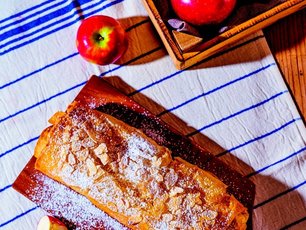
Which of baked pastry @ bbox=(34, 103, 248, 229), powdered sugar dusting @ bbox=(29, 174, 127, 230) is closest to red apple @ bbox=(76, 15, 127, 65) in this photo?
baked pastry @ bbox=(34, 103, 248, 229)

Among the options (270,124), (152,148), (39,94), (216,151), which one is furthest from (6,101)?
(270,124)

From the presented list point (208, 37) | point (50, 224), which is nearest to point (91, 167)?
point (50, 224)

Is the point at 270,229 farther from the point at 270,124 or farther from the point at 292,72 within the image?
the point at 292,72

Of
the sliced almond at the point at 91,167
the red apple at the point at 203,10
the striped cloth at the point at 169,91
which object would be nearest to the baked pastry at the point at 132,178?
the sliced almond at the point at 91,167

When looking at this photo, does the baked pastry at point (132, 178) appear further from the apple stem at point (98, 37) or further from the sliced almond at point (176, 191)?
the apple stem at point (98, 37)

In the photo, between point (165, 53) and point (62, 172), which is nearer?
point (62, 172)
